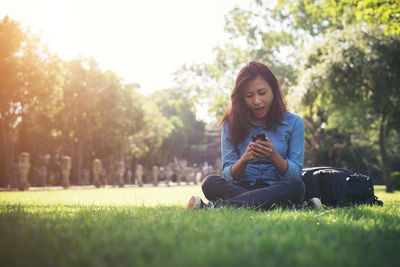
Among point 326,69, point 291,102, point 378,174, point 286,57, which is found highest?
point 286,57

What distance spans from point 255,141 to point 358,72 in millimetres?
13030

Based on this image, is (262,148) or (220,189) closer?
(262,148)

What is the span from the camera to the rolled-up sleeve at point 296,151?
414 cm

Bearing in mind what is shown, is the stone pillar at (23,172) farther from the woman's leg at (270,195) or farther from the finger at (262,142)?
the finger at (262,142)

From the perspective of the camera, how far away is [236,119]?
4555 millimetres

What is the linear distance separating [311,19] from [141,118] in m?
20.1

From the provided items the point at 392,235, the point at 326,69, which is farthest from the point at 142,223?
the point at 326,69

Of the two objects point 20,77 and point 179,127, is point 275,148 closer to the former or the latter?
point 20,77

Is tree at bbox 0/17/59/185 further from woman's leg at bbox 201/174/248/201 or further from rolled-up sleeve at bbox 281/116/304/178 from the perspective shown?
rolled-up sleeve at bbox 281/116/304/178

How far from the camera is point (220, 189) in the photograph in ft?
13.6

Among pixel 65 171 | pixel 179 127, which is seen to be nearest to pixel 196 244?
pixel 65 171

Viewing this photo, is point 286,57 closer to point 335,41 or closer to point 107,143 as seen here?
point 335,41

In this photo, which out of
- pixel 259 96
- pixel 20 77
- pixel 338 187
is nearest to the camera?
pixel 259 96

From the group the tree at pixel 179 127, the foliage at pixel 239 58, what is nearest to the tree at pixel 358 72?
the foliage at pixel 239 58
